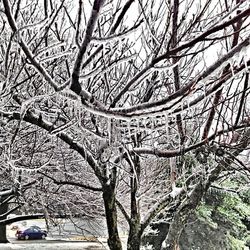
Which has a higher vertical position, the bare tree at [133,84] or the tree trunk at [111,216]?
the bare tree at [133,84]

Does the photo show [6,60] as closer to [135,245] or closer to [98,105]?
[98,105]

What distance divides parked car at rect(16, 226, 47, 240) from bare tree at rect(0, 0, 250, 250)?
16.0 metres

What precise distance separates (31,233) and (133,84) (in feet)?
73.1

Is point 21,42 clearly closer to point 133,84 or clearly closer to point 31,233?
point 133,84

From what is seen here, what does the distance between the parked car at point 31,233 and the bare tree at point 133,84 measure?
16.0 metres

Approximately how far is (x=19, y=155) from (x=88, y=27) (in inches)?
215

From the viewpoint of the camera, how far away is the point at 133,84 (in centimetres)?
266

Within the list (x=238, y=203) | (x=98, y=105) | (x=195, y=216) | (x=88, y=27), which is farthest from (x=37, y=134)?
(x=238, y=203)

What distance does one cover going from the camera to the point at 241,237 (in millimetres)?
16422

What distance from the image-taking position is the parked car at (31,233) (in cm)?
2330

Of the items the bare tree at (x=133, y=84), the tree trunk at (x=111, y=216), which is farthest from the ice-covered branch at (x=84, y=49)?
the tree trunk at (x=111, y=216)

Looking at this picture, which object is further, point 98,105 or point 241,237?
point 241,237

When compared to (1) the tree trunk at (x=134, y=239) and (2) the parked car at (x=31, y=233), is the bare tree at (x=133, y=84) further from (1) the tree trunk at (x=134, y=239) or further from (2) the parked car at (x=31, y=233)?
(2) the parked car at (x=31, y=233)

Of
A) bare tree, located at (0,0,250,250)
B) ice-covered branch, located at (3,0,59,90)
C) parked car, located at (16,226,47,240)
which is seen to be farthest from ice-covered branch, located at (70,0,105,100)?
parked car, located at (16,226,47,240)
